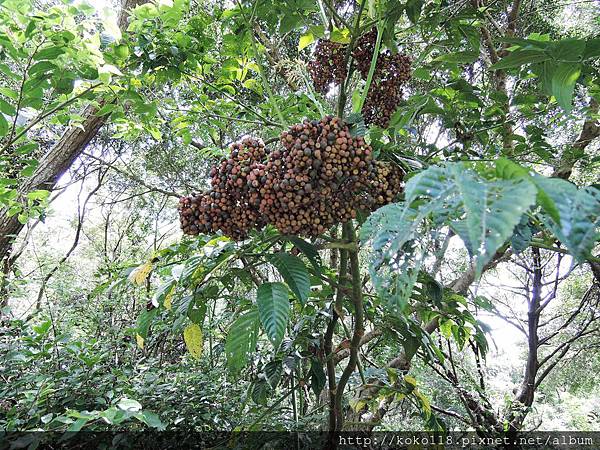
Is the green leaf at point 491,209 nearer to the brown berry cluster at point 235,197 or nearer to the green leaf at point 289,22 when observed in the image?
the brown berry cluster at point 235,197

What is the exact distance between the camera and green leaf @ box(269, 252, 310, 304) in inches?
32.4

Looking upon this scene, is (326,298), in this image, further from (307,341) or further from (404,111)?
(404,111)

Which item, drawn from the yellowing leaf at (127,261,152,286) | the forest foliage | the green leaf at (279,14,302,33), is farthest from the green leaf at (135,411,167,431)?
the green leaf at (279,14,302,33)

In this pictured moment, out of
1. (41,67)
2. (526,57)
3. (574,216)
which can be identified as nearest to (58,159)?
(41,67)

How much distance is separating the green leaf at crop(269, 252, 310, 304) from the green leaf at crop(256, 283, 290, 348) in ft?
0.07

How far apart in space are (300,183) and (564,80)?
568mm

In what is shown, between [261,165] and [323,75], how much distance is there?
0.45 m

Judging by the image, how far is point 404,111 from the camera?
3.64 ft

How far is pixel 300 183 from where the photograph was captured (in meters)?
0.75

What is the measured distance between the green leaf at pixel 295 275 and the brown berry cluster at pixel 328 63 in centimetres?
51

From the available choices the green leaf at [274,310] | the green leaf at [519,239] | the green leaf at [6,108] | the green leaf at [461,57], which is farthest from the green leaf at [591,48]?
the green leaf at [6,108]

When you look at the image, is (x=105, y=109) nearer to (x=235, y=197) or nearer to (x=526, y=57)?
(x=235, y=197)

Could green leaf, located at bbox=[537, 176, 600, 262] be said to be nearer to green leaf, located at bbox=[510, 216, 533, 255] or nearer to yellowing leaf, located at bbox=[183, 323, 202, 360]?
green leaf, located at bbox=[510, 216, 533, 255]

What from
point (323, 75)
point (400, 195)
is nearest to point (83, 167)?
point (323, 75)
